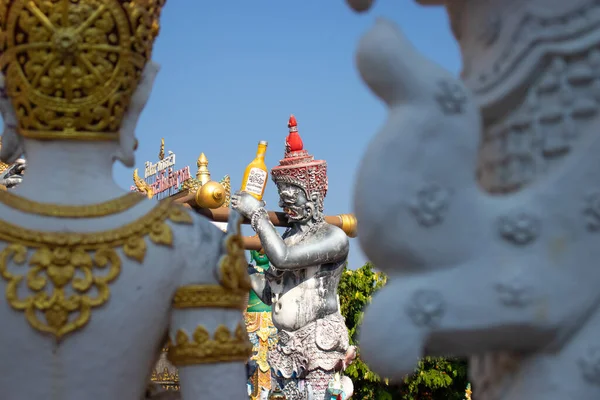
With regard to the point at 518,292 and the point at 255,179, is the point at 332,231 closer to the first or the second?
the point at 255,179

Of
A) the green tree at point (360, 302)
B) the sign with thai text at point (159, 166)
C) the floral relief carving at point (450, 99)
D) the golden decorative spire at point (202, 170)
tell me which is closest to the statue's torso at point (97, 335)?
the floral relief carving at point (450, 99)

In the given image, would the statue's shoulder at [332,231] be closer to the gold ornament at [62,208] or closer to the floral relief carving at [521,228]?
the gold ornament at [62,208]

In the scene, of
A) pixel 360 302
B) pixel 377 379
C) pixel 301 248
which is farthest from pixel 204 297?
pixel 377 379

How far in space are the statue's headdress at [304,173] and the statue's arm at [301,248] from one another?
322 mm

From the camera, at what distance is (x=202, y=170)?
698cm

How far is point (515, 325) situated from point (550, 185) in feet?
0.77

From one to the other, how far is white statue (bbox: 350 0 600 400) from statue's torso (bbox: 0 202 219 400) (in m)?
0.95

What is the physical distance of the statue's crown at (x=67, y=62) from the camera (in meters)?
2.25

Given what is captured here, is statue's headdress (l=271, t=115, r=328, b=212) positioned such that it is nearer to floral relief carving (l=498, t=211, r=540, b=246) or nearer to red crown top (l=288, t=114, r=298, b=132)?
red crown top (l=288, t=114, r=298, b=132)

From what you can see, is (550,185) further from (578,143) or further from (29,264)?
(29,264)

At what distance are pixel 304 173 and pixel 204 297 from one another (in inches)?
127

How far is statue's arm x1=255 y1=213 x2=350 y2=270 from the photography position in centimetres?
505

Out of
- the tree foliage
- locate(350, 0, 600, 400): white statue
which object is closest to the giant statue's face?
locate(350, 0, 600, 400): white statue

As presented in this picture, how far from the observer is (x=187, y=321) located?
7.40ft
